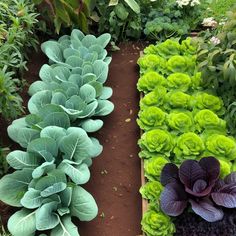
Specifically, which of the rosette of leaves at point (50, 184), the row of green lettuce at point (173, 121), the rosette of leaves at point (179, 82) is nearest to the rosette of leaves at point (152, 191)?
the row of green lettuce at point (173, 121)

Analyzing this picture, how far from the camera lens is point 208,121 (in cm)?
336

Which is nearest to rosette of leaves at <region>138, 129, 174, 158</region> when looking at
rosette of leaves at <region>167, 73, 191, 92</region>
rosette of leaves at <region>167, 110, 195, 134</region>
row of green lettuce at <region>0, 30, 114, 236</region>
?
rosette of leaves at <region>167, 110, 195, 134</region>

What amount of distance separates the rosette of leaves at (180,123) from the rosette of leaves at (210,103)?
20 cm

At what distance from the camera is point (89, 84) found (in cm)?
362

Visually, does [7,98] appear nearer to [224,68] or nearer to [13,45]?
[13,45]

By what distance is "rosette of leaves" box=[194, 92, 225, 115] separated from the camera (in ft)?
11.5

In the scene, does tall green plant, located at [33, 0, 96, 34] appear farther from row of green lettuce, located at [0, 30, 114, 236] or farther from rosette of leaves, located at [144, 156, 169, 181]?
rosette of leaves, located at [144, 156, 169, 181]

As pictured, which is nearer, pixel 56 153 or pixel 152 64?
pixel 56 153

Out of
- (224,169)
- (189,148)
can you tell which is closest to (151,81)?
(189,148)

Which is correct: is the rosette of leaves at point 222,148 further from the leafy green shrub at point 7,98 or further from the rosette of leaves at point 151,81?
the leafy green shrub at point 7,98

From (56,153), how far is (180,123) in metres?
0.91

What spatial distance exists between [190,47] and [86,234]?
197 cm

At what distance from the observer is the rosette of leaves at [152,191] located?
9.72 ft

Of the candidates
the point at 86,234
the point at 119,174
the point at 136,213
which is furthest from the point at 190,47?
the point at 86,234
